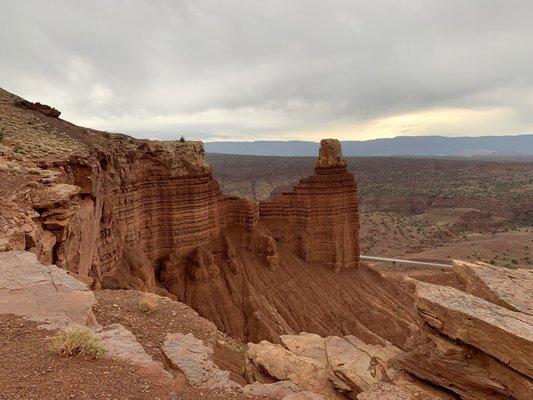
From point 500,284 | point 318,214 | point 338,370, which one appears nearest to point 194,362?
point 338,370

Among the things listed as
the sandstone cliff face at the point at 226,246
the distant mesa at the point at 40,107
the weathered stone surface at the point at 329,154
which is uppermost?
the distant mesa at the point at 40,107

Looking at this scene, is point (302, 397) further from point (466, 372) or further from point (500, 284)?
point (500, 284)

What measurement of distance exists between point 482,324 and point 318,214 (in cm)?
2071

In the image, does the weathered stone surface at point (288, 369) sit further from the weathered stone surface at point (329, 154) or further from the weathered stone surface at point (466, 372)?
the weathered stone surface at point (329, 154)

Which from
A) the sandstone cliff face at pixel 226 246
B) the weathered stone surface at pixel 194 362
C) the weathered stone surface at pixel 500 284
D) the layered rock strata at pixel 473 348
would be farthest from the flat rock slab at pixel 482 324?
the sandstone cliff face at pixel 226 246

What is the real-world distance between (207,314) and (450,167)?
118351mm

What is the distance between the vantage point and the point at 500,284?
8852 mm

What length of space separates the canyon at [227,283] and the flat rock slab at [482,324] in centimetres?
2

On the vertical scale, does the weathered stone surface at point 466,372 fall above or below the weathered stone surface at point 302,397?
below

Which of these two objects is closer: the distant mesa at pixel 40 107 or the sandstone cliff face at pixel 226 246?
the sandstone cliff face at pixel 226 246

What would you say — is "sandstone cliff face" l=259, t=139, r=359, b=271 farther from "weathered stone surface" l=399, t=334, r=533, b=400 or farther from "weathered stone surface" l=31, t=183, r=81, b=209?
"weathered stone surface" l=399, t=334, r=533, b=400

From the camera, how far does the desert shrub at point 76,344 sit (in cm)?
555

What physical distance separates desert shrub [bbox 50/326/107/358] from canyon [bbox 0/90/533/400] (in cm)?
35

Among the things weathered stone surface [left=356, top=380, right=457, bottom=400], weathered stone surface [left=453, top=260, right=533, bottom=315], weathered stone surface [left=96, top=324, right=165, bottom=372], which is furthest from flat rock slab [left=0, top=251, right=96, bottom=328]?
weathered stone surface [left=453, top=260, right=533, bottom=315]
